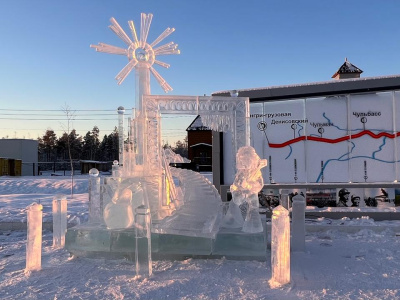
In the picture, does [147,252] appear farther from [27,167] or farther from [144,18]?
[27,167]

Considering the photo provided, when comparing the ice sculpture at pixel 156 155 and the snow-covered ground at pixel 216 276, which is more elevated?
the ice sculpture at pixel 156 155

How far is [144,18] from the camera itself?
22.4 feet

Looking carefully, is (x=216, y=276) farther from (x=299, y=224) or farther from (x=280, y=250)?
(x=299, y=224)

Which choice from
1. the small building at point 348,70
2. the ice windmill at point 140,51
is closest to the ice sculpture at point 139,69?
the ice windmill at point 140,51

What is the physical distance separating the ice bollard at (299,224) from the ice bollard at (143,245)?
99.1 inches

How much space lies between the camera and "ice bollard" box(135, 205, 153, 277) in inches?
178

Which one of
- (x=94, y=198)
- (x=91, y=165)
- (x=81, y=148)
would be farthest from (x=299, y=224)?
(x=81, y=148)

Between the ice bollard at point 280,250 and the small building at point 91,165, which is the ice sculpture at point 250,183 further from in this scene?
the small building at point 91,165

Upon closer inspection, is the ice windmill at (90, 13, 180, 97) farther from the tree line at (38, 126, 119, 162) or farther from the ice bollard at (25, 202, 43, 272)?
the tree line at (38, 126, 119, 162)

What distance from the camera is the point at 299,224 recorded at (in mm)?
5727

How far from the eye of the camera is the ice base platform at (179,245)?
204 inches

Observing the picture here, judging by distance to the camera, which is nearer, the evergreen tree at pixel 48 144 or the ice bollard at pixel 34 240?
the ice bollard at pixel 34 240

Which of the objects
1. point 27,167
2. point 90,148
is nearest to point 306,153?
point 27,167

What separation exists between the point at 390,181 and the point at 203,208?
5.55 metres
